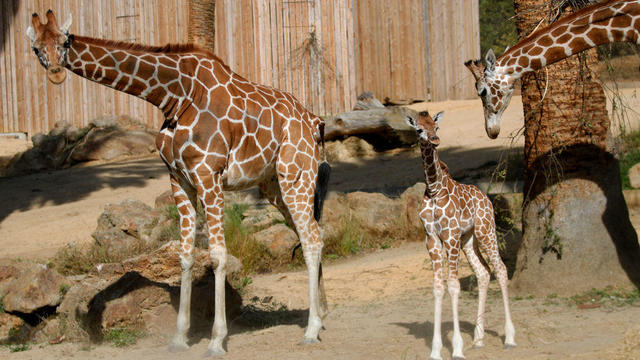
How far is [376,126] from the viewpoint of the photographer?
16953mm

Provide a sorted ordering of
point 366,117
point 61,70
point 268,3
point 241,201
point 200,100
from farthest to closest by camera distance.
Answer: point 268,3 → point 366,117 → point 241,201 → point 200,100 → point 61,70

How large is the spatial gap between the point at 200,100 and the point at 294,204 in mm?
1420

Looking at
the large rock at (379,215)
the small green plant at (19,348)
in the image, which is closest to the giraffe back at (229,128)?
the small green plant at (19,348)

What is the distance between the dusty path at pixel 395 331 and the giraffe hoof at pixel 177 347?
0.24 feet

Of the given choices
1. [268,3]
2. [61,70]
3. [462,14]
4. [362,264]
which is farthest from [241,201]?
[462,14]

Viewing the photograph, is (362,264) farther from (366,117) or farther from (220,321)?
(366,117)

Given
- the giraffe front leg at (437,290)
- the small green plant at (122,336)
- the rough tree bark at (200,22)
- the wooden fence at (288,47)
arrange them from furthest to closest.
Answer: the wooden fence at (288,47)
the rough tree bark at (200,22)
the small green plant at (122,336)
the giraffe front leg at (437,290)

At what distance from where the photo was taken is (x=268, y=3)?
63.7ft

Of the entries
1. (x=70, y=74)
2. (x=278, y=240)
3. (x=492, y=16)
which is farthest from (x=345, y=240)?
(x=492, y=16)

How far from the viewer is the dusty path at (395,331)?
6.39m

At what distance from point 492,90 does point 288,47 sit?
13.5 m

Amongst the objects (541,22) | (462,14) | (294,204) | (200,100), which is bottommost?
(294,204)

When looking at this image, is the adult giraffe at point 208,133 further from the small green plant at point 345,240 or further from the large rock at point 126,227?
the large rock at point 126,227

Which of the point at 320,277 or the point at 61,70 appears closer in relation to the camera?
the point at 61,70
